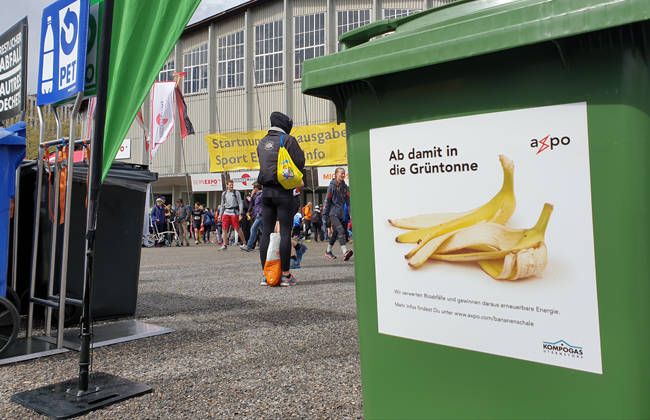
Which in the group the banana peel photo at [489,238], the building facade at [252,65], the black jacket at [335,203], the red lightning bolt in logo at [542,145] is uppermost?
the building facade at [252,65]

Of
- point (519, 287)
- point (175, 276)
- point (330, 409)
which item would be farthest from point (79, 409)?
point (175, 276)

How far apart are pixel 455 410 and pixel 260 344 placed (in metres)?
2.23

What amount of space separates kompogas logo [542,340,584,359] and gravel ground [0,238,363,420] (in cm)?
120

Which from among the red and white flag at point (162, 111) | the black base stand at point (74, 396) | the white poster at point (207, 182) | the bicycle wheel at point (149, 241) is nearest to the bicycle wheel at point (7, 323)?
the black base stand at point (74, 396)

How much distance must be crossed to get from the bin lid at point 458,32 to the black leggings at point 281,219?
4.40 metres

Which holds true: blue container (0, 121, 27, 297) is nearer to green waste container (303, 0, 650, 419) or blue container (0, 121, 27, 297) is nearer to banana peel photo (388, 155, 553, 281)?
green waste container (303, 0, 650, 419)

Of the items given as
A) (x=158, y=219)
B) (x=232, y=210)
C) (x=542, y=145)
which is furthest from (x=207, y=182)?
(x=542, y=145)

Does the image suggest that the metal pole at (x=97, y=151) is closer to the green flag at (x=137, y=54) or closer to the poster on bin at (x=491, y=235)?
the green flag at (x=137, y=54)

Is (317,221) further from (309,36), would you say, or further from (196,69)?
(196,69)

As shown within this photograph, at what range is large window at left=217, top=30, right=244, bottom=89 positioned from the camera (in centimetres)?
3606

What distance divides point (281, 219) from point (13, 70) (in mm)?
3130

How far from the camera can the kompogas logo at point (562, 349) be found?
147cm

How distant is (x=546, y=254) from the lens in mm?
1501

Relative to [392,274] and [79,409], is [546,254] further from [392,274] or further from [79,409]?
[79,409]
